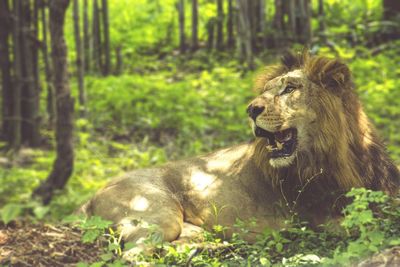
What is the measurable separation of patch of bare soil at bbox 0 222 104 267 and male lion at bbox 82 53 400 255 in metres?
0.25

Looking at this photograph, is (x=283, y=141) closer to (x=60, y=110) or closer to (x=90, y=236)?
(x=90, y=236)

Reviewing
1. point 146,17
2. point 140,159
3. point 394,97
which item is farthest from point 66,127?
point 146,17

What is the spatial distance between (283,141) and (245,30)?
10.3m

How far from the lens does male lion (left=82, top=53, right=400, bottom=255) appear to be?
477cm

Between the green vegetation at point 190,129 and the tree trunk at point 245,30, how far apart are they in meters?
0.30

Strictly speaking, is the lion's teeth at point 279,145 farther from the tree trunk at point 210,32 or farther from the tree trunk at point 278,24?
the tree trunk at point 210,32

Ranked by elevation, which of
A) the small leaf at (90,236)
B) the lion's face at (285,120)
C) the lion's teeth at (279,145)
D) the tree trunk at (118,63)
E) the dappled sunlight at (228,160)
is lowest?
the tree trunk at (118,63)

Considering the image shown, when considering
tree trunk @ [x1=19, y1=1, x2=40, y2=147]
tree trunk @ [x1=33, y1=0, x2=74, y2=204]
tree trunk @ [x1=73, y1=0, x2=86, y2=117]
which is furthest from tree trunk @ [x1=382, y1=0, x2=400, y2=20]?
tree trunk @ [x1=33, y1=0, x2=74, y2=204]

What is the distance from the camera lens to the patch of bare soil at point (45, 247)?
4.75 meters

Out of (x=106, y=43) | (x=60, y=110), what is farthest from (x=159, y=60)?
(x=60, y=110)

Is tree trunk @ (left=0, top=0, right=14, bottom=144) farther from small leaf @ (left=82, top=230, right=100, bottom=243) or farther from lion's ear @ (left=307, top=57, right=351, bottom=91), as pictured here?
small leaf @ (left=82, top=230, right=100, bottom=243)

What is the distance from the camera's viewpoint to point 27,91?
36.5 feet

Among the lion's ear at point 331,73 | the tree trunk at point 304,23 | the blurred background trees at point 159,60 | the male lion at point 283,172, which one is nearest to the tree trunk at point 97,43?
the blurred background trees at point 159,60

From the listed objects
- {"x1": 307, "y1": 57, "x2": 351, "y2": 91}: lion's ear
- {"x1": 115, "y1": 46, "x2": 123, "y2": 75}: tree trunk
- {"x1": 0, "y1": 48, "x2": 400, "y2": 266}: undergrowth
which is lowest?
{"x1": 0, "y1": 48, "x2": 400, "y2": 266}: undergrowth
